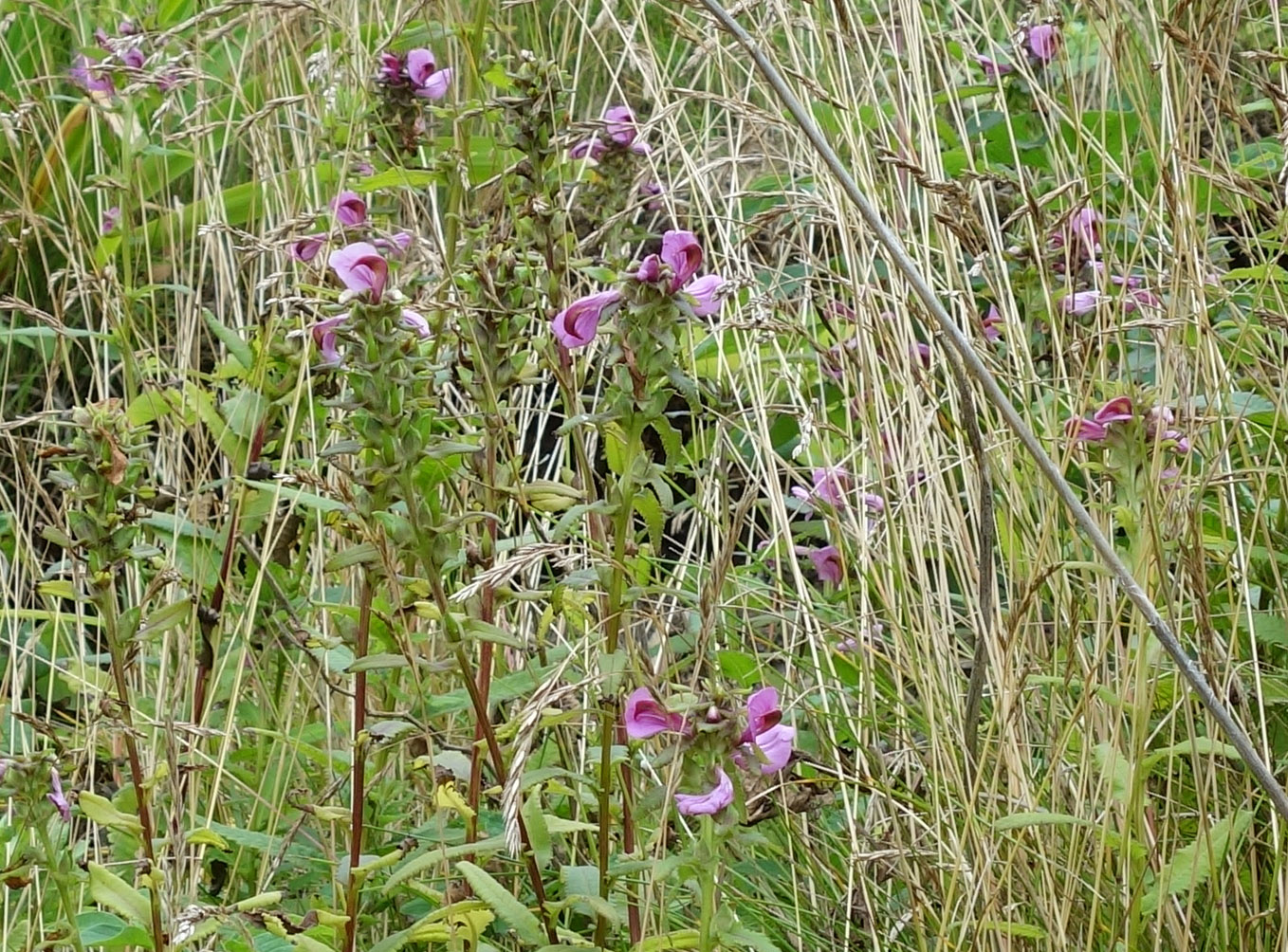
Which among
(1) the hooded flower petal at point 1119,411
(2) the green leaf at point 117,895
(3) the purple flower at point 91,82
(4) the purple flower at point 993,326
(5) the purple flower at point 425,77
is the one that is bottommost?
(2) the green leaf at point 117,895

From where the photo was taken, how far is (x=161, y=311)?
9.74 ft

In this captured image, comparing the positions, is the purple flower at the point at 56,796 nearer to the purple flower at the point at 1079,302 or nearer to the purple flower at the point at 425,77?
the purple flower at the point at 425,77

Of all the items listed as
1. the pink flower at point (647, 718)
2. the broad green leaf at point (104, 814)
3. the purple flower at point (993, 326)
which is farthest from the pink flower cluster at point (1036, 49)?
the broad green leaf at point (104, 814)

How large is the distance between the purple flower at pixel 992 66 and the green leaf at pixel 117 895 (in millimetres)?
1498

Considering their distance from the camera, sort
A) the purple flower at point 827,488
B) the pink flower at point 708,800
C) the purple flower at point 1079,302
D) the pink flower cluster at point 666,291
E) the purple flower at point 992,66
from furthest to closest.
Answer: the purple flower at point 992,66 → the purple flower at point 827,488 → the purple flower at point 1079,302 → the pink flower cluster at point 666,291 → the pink flower at point 708,800

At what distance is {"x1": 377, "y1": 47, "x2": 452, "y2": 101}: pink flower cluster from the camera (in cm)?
169

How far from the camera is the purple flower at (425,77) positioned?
1692 mm

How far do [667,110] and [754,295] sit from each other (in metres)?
0.26

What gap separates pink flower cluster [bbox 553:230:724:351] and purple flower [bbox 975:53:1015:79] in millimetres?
980

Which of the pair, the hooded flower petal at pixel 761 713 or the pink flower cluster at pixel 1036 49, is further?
the pink flower cluster at pixel 1036 49

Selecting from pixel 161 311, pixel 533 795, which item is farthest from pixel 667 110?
pixel 161 311

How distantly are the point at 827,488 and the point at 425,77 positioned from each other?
0.71 m

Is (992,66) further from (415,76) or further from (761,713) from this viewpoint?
(761,713)

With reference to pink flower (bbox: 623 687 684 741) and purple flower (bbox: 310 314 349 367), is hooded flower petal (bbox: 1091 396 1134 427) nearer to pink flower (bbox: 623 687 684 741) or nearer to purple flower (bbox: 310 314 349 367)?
pink flower (bbox: 623 687 684 741)
